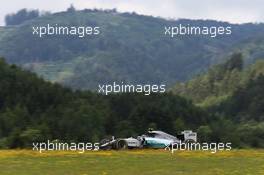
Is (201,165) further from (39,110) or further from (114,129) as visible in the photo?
(39,110)

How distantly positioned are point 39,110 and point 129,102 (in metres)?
24.3

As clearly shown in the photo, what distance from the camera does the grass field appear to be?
32213 mm

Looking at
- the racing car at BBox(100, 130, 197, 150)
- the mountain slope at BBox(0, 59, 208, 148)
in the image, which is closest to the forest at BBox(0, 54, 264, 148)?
the mountain slope at BBox(0, 59, 208, 148)

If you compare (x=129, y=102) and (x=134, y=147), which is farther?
(x=129, y=102)

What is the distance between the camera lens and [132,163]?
36.8m

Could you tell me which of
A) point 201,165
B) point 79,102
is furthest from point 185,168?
point 79,102

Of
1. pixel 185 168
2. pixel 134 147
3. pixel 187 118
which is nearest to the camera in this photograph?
pixel 185 168

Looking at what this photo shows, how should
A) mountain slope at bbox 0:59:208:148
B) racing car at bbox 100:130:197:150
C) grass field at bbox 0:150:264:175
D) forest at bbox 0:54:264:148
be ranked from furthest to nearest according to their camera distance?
mountain slope at bbox 0:59:208:148, forest at bbox 0:54:264:148, racing car at bbox 100:130:197:150, grass field at bbox 0:150:264:175

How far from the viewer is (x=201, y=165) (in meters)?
36.3

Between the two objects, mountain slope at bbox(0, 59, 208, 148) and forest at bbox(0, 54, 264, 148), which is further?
mountain slope at bbox(0, 59, 208, 148)

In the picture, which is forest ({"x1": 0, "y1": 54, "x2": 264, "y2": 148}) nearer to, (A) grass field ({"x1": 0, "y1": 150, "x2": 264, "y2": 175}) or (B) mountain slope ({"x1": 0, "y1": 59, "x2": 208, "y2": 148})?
(B) mountain slope ({"x1": 0, "y1": 59, "x2": 208, "y2": 148})

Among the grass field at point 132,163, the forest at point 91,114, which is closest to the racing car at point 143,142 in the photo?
the grass field at point 132,163

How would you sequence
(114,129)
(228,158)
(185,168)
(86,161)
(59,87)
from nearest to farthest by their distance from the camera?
1. (185,168)
2. (86,161)
3. (228,158)
4. (114,129)
5. (59,87)

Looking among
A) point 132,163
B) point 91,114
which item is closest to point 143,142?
point 132,163
